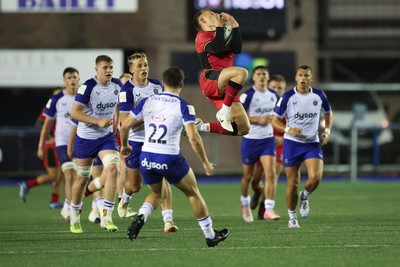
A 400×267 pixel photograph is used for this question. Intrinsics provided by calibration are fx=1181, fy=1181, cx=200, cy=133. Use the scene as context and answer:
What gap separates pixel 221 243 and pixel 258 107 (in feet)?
17.3

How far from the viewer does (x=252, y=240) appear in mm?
13086

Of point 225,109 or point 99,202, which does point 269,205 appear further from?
point 225,109

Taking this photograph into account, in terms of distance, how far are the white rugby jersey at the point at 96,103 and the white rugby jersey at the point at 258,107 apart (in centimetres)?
316

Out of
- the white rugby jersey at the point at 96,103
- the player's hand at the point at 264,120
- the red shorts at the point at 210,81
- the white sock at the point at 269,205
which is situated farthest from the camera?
the player's hand at the point at 264,120

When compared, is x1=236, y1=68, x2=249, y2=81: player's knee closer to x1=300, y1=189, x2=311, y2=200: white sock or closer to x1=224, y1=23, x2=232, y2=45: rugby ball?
x1=224, y1=23, x2=232, y2=45: rugby ball

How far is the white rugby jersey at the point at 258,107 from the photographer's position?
1750 centimetres

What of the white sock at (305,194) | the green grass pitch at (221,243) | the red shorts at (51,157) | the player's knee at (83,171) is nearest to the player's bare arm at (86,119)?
the player's knee at (83,171)

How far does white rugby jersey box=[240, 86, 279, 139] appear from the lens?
17500mm

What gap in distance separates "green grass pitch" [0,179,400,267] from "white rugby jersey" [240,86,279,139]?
127 centimetres

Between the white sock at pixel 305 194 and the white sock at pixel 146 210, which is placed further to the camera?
the white sock at pixel 305 194

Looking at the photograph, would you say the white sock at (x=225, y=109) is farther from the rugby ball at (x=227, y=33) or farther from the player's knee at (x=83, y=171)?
the player's knee at (x=83, y=171)

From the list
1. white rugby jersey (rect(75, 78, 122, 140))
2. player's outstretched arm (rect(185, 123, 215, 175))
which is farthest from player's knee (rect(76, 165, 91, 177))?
player's outstretched arm (rect(185, 123, 215, 175))

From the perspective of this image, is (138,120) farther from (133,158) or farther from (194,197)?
(133,158)

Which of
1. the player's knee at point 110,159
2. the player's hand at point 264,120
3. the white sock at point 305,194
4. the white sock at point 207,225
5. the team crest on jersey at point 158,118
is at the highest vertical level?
the team crest on jersey at point 158,118
